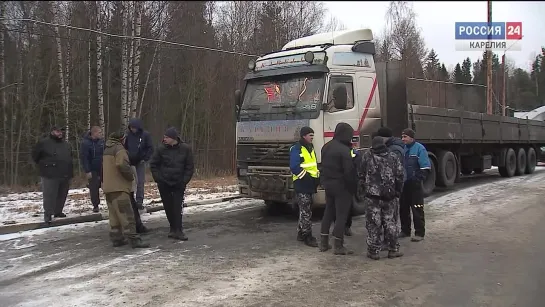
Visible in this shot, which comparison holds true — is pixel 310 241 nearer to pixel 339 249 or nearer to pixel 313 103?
pixel 339 249

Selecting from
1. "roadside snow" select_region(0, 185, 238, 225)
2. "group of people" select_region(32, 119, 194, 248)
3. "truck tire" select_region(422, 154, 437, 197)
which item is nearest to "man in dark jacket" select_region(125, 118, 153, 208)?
"group of people" select_region(32, 119, 194, 248)

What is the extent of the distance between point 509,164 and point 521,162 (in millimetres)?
1184

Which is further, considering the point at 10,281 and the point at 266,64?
the point at 266,64

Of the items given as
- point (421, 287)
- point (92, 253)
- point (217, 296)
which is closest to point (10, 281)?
point (92, 253)

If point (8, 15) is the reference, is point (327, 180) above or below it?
below

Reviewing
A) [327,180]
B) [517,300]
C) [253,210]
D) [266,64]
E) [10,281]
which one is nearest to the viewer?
[517,300]

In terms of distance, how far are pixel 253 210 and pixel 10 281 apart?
5.50 m

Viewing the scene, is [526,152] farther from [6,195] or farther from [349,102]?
[6,195]

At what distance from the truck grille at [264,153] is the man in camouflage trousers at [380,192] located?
94.8 inches

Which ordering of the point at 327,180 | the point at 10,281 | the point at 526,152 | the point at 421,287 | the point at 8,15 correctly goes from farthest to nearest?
the point at 526,152 < the point at 8,15 < the point at 327,180 < the point at 10,281 < the point at 421,287

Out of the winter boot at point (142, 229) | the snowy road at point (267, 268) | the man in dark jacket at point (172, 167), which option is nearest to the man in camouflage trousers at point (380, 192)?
the snowy road at point (267, 268)

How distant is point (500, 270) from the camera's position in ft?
18.4

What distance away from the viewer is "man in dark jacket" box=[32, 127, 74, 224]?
28.1 ft

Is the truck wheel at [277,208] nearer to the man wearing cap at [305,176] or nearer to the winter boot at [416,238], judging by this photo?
the man wearing cap at [305,176]
